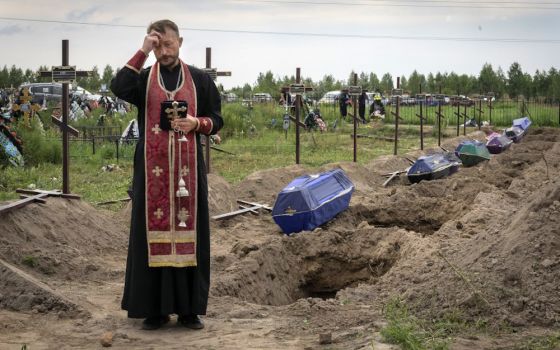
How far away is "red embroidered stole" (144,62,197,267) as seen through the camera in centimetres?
644

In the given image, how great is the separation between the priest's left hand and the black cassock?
0.79 ft

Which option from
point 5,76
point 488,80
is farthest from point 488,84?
point 5,76

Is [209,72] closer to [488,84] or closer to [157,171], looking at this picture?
[157,171]

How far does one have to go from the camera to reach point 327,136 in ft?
101

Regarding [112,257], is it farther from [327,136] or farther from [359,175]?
[327,136]

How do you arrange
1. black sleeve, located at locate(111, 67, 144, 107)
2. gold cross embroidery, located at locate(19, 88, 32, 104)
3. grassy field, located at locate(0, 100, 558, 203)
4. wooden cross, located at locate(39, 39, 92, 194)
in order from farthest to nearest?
gold cross embroidery, located at locate(19, 88, 32, 104)
grassy field, located at locate(0, 100, 558, 203)
wooden cross, located at locate(39, 39, 92, 194)
black sleeve, located at locate(111, 67, 144, 107)

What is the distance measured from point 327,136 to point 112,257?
2094cm

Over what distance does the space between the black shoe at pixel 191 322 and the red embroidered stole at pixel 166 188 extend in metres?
0.40

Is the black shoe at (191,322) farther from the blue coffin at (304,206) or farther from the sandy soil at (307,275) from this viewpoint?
the blue coffin at (304,206)

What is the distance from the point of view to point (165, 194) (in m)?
6.50

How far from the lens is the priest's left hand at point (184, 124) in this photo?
6.35 metres

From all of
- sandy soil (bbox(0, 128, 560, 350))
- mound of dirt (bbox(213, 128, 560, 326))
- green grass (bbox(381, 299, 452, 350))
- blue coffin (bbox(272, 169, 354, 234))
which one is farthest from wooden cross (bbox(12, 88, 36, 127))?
green grass (bbox(381, 299, 452, 350))

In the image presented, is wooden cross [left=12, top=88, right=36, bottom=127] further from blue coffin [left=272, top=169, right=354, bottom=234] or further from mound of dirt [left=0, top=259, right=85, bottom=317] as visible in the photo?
mound of dirt [left=0, top=259, right=85, bottom=317]

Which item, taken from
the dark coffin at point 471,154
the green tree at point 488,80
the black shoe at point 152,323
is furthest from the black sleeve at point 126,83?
the green tree at point 488,80
